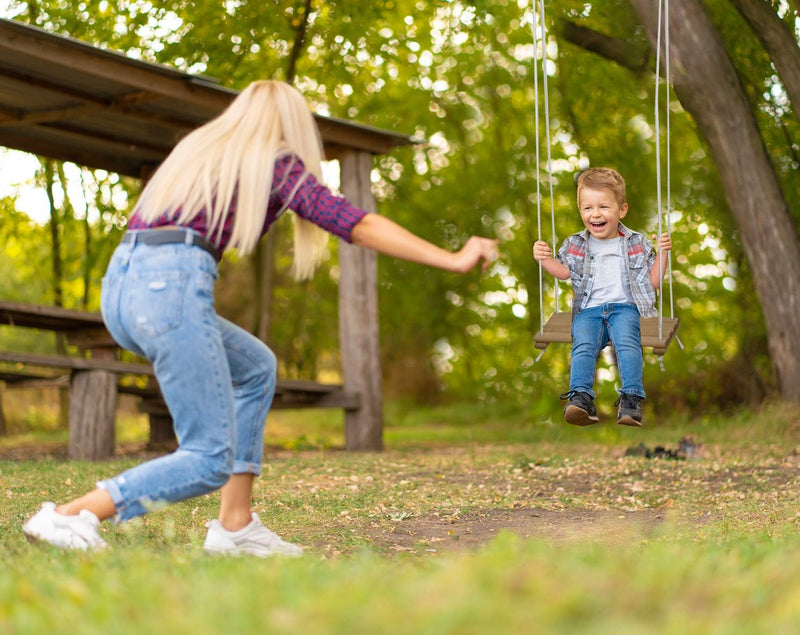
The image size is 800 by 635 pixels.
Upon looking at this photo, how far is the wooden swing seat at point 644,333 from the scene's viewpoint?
5703 mm

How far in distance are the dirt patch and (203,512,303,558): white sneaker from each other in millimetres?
639

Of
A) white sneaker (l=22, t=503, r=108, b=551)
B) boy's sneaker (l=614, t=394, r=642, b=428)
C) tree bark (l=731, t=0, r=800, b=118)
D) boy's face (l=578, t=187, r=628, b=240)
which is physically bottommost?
white sneaker (l=22, t=503, r=108, b=551)

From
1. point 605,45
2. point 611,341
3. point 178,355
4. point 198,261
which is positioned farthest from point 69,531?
point 605,45

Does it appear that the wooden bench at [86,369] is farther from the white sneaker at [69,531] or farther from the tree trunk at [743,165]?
the tree trunk at [743,165]

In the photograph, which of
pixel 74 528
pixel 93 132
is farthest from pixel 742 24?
pixel 74 528

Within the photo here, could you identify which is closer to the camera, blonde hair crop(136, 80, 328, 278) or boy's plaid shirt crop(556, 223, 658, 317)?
blonde hair crop(136, 80, 328, 278)

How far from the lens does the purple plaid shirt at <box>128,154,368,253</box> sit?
3502 mm

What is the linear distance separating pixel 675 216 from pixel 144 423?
8766 mm

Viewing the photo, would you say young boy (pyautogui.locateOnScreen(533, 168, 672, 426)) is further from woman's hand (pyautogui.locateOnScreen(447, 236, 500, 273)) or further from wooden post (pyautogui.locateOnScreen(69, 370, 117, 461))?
wooden post (pyautogui.locateOnScreen(69, 370, 117, 461))

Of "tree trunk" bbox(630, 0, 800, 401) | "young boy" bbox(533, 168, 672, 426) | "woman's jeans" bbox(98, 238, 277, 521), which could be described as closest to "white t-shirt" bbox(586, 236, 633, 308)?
"young boy" bbox(533, 168, 672, 426)

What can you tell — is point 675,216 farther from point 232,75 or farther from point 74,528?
point 74,528

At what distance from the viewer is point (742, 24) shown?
10945 millimetres

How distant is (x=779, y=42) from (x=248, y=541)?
746 cm

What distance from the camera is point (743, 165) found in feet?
32.5
